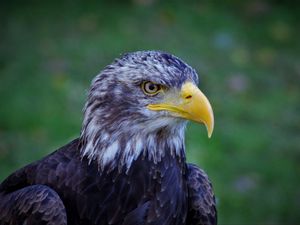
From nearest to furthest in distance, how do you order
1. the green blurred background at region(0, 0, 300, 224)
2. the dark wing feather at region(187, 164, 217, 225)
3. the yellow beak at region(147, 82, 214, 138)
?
the yellow beak at region(147, 82, 214, 138)
the dark wing feather at region(187, 164, 217, 225)
the green blurred background at region(0, 0, 300, 224)

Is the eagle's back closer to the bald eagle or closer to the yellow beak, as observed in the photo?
the bald eagle

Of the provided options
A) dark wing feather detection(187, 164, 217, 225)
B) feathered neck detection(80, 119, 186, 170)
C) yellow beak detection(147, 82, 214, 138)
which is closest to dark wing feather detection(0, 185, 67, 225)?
feathered neck detection(80, 119, 186, 170)

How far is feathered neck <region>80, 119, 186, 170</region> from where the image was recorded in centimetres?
491

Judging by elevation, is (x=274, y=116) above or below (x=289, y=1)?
below

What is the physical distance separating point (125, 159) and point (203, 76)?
612cm

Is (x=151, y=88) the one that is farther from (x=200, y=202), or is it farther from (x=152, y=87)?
(x=200, y=202)

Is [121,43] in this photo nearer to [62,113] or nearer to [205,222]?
[62,113]

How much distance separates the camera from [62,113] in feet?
32.3

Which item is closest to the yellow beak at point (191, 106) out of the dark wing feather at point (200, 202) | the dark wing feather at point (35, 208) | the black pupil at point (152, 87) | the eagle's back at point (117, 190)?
the black pupil at point (152, 87)

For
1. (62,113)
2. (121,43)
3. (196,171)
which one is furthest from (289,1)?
(196,171)

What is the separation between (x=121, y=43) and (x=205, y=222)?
21.4 feet

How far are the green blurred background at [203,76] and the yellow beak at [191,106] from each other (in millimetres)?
3940

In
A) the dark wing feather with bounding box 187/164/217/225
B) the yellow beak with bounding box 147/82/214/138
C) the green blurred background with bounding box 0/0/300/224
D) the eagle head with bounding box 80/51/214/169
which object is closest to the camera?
the yellow beak with bounding box 147/82/214/138

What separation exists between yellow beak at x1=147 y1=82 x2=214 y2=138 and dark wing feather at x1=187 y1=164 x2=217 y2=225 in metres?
0.67
